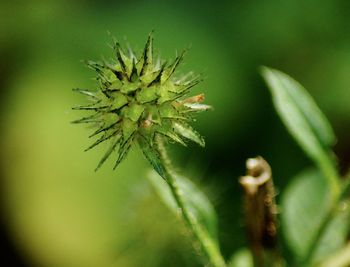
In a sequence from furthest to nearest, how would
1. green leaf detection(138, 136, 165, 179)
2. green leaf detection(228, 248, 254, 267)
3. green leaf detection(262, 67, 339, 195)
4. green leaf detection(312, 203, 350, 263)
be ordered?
green leaf detection(228, 248, 254, 267) < green leaf detection(312, 203, 350, 263) < green leaf detection(262, 67, 339, 195) < green leaf detection(138, 136, 165, 179)

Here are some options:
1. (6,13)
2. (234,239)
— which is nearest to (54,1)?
(6,13)

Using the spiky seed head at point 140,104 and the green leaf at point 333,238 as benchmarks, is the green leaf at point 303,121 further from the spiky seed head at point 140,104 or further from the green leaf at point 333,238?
the spiky seed head at point 140,104

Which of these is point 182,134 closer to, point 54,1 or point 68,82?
point 68,82

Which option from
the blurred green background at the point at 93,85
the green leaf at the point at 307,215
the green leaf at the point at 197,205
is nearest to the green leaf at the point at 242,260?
the green leaf at the point at 307,215

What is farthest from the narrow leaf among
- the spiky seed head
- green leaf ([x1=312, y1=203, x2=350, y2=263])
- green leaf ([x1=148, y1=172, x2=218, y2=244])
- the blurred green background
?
the blurred green background

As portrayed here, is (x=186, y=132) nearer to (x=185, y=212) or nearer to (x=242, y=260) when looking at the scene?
(x=185, y=212)

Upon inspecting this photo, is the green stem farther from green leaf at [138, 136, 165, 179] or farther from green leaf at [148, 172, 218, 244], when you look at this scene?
green leaf at [148, 172, 218, 244]
